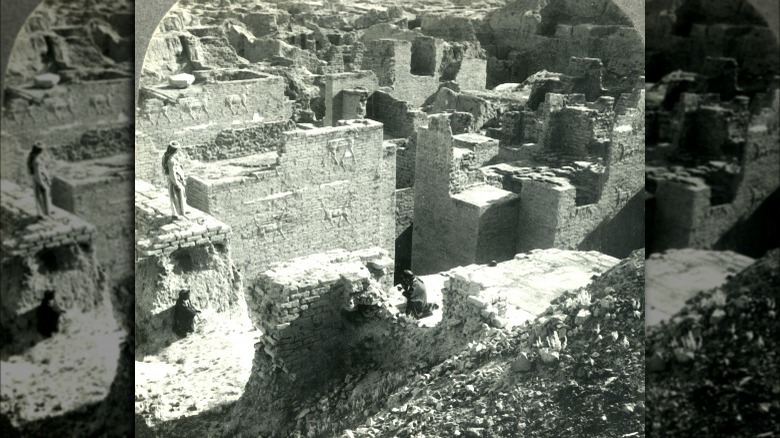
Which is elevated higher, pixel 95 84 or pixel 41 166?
pixel 95 84

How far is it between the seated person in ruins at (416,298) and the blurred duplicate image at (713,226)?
6.38 ft

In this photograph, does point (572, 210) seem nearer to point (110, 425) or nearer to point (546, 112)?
point (546, 112)

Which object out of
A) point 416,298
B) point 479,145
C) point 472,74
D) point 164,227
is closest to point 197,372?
point 164,227

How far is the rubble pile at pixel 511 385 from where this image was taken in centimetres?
668

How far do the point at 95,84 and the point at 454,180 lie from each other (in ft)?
Answer: 9.51

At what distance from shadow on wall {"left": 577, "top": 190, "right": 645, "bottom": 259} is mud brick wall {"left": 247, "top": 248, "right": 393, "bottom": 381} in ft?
5.85

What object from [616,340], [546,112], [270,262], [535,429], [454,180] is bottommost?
[535,429]

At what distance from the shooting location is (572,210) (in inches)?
287

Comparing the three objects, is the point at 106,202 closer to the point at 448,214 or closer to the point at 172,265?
the point at 172,265

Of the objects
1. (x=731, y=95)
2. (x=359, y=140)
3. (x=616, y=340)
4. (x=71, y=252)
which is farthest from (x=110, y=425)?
(x=731, y=95)

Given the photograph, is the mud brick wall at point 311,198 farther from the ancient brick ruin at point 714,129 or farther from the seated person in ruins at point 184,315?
the ancient brick ruin at point 714,129

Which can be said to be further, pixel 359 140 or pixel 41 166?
pixel 359 140

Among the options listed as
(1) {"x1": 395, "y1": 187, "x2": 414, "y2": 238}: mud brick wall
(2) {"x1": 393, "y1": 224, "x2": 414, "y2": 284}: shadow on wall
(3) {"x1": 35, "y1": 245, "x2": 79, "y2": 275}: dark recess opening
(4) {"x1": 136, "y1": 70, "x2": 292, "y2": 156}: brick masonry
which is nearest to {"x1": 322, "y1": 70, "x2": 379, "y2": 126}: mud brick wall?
(4) {"x1": 136, "y1": 70, "x2": 292, "y2": 156}: brick masonry

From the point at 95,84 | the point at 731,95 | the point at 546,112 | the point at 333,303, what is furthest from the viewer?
the point at 546,112
